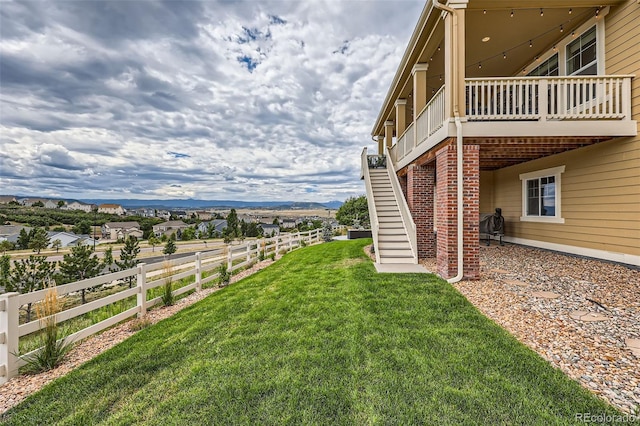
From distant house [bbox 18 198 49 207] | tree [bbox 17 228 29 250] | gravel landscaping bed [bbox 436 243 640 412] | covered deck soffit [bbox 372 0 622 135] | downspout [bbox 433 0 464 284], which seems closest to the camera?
gravel landscaping bed [bbox 436 243 640 412]

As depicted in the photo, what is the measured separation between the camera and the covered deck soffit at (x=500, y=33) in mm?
6336

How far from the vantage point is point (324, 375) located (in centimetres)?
267

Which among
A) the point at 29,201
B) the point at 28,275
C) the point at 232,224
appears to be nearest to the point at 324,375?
the point at 28,275

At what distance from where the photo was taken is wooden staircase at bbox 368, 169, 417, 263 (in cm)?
762

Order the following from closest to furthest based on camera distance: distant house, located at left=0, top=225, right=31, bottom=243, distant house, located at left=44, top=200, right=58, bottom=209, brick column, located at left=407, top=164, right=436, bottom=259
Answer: brick column, located at left=407, top=164, right=436, bottom=259 → distant house, located at left=0, top=225, right=31, bottom=243 → distant house, located at left=44, top=200, right=58, bottom=209

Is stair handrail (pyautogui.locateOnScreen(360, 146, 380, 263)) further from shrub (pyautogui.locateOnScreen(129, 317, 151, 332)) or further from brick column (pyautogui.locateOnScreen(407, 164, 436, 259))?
shrub (pyautogui.locateOnScreen(129, 317, 151, 332))

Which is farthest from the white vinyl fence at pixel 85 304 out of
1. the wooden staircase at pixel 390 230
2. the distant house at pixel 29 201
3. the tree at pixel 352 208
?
the distant house at pixel 29 201

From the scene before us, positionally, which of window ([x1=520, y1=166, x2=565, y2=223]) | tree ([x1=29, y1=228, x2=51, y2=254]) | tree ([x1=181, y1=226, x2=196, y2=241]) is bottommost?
tree ([x1=181, y1=226, x2=196, y2=241])

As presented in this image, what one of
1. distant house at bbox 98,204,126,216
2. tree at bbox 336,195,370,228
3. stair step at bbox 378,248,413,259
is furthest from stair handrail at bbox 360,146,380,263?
distant house at bbox 98,204,126,216

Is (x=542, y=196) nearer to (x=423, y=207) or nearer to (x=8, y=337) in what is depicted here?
(x=423, y=207)

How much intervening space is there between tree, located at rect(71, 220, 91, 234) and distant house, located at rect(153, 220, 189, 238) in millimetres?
14829

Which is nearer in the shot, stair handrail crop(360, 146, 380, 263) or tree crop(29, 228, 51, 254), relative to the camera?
stair handrail crop(360, 146, 380, 263)

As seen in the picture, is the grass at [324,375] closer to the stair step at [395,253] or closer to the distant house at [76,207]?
the stair step at [395,253]

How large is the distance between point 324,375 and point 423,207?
23.8 ft
